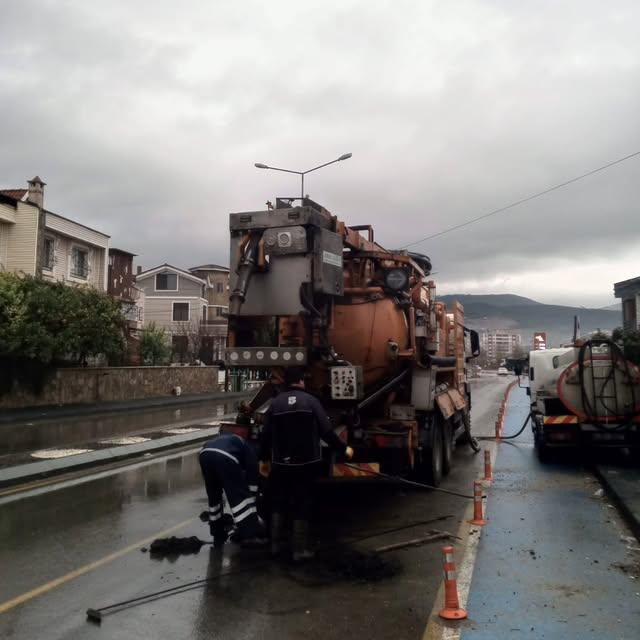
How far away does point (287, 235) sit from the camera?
7359 mm

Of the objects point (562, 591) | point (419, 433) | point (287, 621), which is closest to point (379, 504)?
point (419, 433)

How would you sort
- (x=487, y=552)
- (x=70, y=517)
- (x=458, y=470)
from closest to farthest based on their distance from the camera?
(x=487, y=552)
(x=70, y=517)
(x=458, y=470)

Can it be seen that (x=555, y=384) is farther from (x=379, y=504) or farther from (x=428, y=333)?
(x=379, y=504)

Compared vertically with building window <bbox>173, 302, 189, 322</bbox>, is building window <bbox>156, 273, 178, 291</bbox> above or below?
above

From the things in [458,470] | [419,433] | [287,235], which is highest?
[287,235]

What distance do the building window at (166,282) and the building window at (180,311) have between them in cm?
148

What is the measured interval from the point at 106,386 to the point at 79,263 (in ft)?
37.1

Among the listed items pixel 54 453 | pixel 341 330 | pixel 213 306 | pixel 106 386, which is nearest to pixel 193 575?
pixel 341 330

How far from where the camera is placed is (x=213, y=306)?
205 ft

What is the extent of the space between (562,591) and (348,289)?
428 centimetres

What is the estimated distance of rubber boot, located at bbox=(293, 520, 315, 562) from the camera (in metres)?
6.06

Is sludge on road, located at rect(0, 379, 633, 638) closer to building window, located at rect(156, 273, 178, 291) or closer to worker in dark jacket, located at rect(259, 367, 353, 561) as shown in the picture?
worker in dark jacket, located at rect(259, 367, 353, 561)

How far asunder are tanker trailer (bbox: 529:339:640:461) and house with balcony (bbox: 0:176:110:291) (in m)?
23.8

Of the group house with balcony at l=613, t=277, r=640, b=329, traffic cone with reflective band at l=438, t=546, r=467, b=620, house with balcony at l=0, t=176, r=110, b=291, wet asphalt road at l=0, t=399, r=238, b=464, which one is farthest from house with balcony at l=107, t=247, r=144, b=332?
traffic cone with reflective band at l=438, t=546, r=467, b=620
